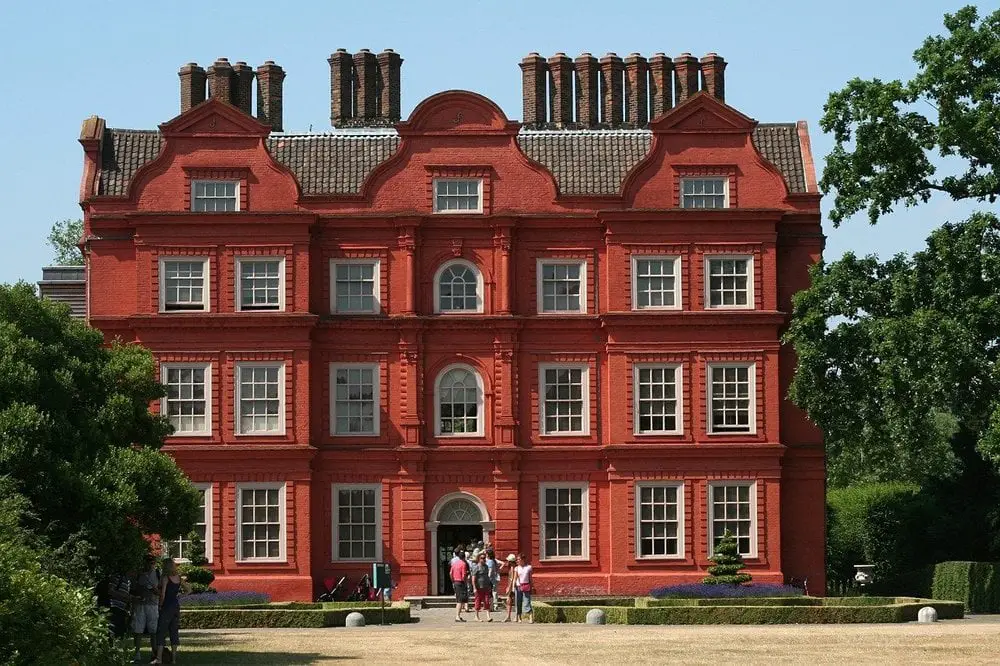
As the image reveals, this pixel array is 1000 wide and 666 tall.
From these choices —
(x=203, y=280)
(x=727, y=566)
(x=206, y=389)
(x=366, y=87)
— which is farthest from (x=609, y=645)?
(x=366, y=87)

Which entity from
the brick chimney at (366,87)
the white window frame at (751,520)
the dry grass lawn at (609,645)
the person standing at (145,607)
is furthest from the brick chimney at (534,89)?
the person standing at (145,607)

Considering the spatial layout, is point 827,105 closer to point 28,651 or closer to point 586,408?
point 586,408

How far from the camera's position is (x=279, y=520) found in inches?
2189

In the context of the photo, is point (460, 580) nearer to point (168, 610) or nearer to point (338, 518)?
point (338, 518)

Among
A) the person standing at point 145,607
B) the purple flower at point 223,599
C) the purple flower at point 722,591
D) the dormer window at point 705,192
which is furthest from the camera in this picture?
the dormer window at point 705,192

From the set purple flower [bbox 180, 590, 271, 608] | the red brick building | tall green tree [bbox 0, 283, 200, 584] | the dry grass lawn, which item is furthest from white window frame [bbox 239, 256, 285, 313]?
the dry grass lawn

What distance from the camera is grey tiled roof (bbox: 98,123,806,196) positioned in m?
58.2

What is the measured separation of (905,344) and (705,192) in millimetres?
9340

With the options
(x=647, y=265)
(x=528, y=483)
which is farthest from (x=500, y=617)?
(x=647, y=265)

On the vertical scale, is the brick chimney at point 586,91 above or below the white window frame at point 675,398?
above

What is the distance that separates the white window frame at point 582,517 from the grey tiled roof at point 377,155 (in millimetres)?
8607

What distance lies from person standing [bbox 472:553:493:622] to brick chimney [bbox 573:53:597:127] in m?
18.9

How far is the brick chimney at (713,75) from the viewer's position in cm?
6316

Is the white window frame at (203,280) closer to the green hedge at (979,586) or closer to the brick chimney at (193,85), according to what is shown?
the brick chimney at (193,85)
